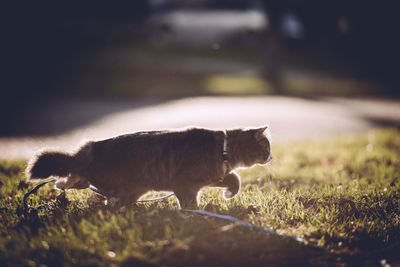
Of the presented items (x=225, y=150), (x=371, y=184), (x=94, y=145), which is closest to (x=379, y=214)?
(x=371, y=184)

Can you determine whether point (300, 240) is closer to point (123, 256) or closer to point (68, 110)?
point (123, 256)

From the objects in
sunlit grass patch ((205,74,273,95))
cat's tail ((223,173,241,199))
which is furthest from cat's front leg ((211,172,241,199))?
sunlit grass patch ((205,74,273,95))

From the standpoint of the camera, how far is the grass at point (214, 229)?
2498 mm

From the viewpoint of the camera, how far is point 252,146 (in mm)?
3361

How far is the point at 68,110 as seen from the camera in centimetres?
→ 981

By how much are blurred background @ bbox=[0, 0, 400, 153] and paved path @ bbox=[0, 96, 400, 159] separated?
19 cm

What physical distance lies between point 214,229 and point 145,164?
0.85m

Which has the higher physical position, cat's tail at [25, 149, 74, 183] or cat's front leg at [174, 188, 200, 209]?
cat's tail at [25, 149, 74, 183]

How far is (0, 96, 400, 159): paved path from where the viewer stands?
23.5ft

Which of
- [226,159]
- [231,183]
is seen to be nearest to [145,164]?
[226,159]

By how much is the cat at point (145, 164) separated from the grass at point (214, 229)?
22 cm

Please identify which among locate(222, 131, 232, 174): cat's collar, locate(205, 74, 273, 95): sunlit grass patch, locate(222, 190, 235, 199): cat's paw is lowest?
locate(222, 190, 235, 199): cat's paw

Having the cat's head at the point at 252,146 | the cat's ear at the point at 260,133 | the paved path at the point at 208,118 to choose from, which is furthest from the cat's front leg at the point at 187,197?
the paved path at the point at 208,118

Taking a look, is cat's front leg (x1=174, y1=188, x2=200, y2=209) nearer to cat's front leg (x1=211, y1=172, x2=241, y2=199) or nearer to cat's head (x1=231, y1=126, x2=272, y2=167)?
cat's front leg (x1=211, y1=172, x2=241, y2=199)
